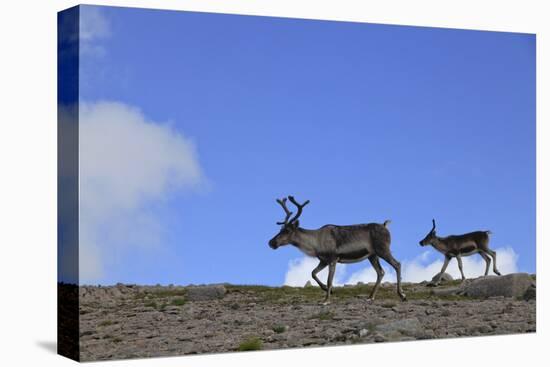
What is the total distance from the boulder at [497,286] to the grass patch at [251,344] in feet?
13.0

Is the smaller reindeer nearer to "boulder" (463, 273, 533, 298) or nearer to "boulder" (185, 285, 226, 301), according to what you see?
"boulder" (463, 273, 533, 298)

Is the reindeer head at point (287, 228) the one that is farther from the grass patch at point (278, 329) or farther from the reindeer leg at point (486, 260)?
the reindeer leg at point (486, 260)

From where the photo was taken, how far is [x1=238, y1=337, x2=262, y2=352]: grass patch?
1767 cm

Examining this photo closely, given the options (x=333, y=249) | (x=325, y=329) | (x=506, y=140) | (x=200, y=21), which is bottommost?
(x=325, y=329)

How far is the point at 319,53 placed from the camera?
737 inches

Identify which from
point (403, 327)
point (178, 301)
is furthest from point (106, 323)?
point (403, 327)

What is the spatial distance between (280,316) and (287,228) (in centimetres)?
131

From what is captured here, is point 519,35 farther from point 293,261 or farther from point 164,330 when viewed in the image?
point 164,330

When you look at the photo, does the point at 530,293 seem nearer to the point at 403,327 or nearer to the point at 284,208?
the point at 403,327

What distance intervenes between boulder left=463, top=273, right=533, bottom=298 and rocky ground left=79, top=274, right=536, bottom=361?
2cm

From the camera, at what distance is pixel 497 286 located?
20047 mm

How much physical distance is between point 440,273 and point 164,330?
4952 mm

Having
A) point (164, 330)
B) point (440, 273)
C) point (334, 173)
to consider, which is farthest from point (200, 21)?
point (440, 273)

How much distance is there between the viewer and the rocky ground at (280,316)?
16922 mm
